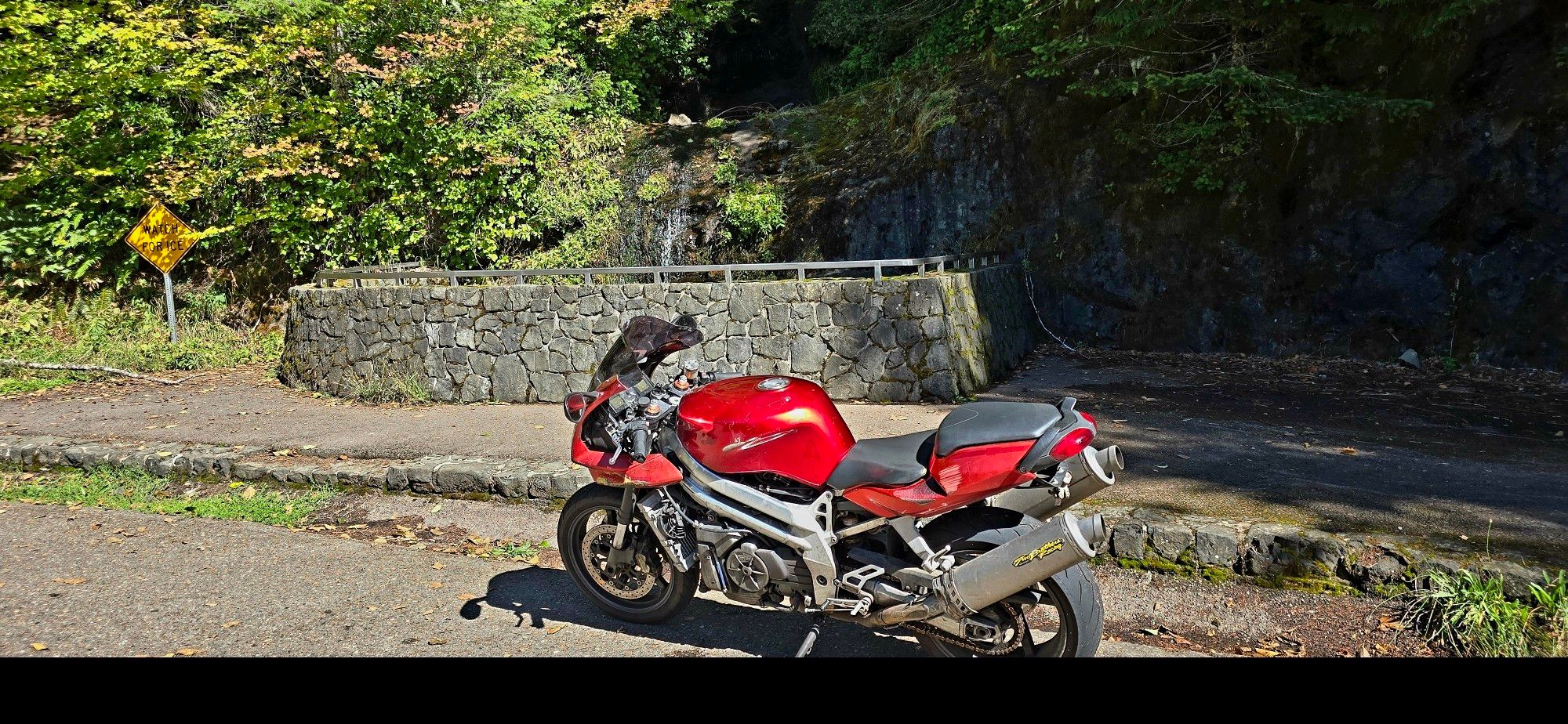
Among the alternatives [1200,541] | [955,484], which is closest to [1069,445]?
[955,484]

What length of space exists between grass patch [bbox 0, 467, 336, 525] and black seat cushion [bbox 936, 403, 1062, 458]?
454cm

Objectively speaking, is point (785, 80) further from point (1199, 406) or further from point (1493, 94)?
point (1199, 406)

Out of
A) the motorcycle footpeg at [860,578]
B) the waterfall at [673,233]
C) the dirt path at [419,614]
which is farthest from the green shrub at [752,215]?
the motorcycle footpeg at [860,578]

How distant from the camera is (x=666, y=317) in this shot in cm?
927

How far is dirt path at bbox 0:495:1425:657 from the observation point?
12.8 ft

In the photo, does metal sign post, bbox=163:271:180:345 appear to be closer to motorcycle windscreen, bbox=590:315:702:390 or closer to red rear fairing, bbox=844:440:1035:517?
motorcycle windscreen, bbox=590:315:702:390

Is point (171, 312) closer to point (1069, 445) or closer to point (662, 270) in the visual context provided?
point (662, 270)

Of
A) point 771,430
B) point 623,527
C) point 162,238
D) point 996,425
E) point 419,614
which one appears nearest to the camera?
point 996,425

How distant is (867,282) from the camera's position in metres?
9.07

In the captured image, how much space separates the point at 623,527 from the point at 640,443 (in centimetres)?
42

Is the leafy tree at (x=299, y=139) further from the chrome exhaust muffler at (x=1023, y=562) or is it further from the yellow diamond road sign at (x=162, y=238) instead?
the chrome exhaust muffler at (x=1023, y=562)

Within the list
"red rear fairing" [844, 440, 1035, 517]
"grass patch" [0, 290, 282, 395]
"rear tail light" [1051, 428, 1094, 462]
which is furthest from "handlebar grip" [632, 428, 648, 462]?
"grass patch" [0, 290, 282, 395]

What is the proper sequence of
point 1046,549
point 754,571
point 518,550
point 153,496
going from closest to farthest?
1. point 1046,549
2. point 754,571
3. point 518,550
4. point 153,496

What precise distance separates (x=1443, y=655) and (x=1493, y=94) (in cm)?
968
